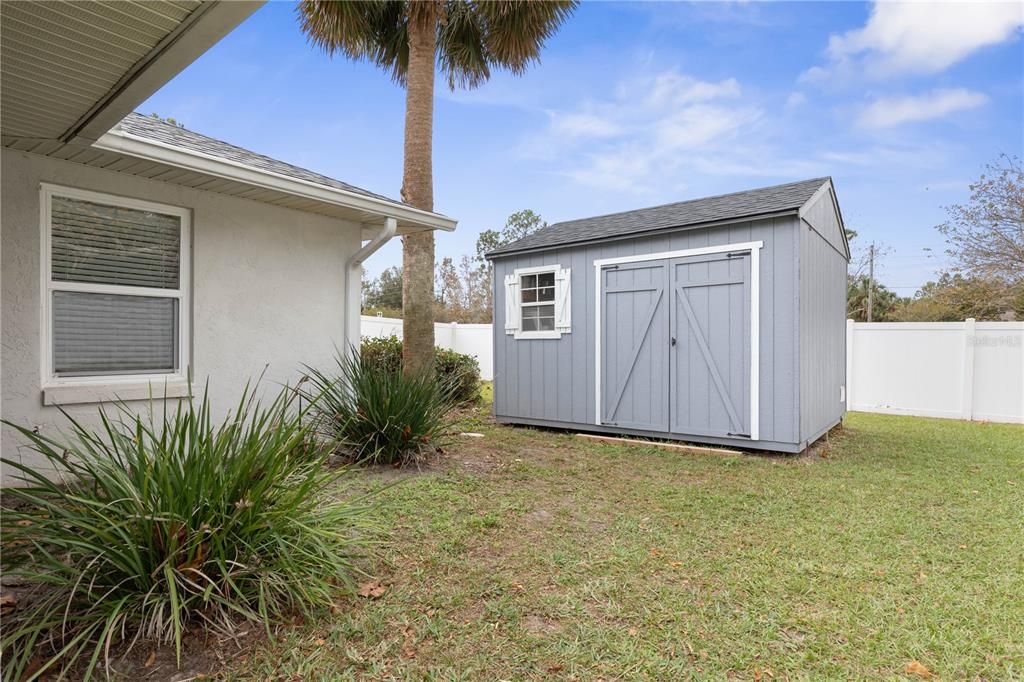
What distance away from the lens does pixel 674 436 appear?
6320 millimetres

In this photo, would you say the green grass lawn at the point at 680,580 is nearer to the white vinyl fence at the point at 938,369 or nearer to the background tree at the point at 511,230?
the white vinyl fence at the point at 938,369

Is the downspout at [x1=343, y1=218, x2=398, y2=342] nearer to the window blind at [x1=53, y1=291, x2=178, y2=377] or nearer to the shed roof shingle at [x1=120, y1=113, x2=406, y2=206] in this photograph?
the shed roof shingle at [x1=120, y1=113, x2=406, y2=206]

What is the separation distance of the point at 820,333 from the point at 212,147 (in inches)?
275

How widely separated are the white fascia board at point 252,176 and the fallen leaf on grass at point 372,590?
10.8ft

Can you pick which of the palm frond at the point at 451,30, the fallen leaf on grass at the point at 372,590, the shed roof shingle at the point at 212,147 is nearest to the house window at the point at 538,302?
the shed roof shingle at the point at 212,147

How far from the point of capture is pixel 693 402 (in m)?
6.15

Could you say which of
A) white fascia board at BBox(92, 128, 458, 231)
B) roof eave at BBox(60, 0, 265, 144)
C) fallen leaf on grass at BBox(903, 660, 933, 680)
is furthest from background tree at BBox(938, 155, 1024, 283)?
roof eave at BBox(60, 0, 265, 144)

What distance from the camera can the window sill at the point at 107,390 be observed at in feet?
12.1

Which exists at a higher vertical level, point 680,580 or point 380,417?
point 380,417

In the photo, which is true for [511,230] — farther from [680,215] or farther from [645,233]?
[645,233]

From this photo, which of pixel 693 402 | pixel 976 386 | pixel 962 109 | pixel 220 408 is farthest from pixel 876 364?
pixel 220 408

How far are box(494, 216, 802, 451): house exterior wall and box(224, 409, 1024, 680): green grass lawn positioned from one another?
1029 millimetres

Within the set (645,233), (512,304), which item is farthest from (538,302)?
(645,233)

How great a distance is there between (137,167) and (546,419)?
18.0 ft
